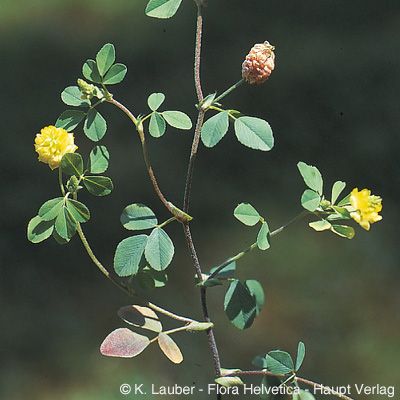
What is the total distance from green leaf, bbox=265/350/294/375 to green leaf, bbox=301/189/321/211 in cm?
13

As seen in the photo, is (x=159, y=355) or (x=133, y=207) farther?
(x=159, y=355)

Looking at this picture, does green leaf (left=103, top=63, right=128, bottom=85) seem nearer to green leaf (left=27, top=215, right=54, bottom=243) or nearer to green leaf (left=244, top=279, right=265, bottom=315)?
green leaf (left=27, top=215, right=54, bottom=243)

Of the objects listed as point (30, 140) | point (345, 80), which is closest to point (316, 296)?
point (345, 80)

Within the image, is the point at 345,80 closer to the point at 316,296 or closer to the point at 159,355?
the point at 316,296

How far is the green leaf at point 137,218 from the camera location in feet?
2.09

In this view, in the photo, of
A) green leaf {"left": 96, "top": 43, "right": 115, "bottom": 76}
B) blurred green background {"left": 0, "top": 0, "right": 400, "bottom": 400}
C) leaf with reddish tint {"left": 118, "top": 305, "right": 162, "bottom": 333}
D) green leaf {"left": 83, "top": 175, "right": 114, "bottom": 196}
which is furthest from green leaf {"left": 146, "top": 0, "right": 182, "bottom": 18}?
blurred green background {"left": 0, "top": 0, "right": 400, "bottom": 400}

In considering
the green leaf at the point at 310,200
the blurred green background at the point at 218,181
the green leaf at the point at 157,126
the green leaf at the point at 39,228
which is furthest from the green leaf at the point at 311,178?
the blurred green background at the point at 218,181

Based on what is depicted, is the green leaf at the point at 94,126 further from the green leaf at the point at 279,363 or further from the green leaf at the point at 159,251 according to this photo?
the green leaf at the point at 279,363

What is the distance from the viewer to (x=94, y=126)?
62 centimetres

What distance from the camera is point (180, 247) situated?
5.26ft

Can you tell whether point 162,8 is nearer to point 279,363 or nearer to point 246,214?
point 246,214

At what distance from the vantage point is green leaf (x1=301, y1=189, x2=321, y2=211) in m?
0.58

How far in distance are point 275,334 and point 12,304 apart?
1.78ft

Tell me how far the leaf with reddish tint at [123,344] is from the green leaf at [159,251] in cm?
7
